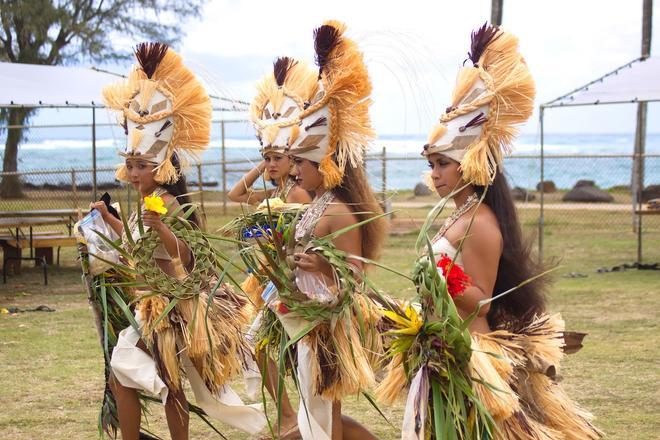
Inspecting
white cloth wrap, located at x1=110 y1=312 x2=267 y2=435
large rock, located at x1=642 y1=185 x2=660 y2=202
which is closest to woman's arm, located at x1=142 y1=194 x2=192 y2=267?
white cloth wrap, located at x1=110 y1=312 x2=267 y2=435

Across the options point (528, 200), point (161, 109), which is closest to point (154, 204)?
point (161, 109)

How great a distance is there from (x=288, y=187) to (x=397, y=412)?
4.78 feet

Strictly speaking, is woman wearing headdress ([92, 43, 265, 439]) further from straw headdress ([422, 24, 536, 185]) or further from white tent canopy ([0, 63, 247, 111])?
white tent canopy ([0, 63, 247, 111])

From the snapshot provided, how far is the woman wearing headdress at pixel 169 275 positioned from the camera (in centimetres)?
462

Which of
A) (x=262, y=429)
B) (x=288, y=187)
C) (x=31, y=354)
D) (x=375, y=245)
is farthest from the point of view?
(x=31, y=354)

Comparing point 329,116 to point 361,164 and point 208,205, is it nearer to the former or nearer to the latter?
point 361,164

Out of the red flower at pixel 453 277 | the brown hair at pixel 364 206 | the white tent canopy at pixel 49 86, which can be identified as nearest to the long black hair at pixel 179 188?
the brown hair at pixel 364 206

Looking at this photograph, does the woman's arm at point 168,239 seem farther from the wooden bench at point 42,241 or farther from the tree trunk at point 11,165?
the tree trunk at point 11,165

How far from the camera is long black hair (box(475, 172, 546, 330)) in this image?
380 centimetres

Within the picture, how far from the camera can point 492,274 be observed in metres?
3.70

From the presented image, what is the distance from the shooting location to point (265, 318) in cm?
443

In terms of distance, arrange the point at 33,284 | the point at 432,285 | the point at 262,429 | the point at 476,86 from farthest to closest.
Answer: the point at 33,284 < the point at 262,429 < the point at 476,86 < the point at 432,285

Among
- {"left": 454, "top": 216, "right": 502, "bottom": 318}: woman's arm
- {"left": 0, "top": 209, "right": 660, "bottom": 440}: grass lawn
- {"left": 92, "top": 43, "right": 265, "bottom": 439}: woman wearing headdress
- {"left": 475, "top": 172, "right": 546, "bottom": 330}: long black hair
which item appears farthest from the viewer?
{"left": 0, "top": 209, "right": 660, "bottom": 440}: grass lawn

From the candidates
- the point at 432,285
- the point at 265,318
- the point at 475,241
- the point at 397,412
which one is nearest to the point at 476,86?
the point at 475,241
